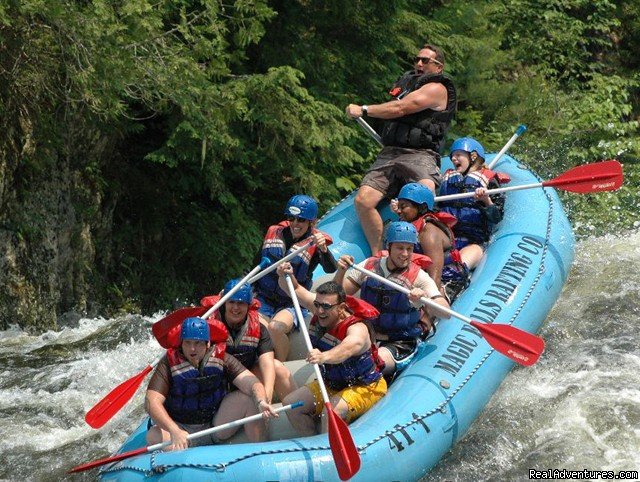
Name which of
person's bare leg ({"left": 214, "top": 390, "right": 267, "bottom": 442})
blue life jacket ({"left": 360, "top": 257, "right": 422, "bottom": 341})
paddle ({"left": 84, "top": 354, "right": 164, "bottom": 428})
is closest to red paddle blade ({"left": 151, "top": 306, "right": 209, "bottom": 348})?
paddle ({"left": 84, "top": 354, "right": 164, "bottom": 428})

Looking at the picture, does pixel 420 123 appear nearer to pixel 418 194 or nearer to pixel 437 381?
pixel 418 194

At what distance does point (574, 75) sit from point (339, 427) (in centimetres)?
989

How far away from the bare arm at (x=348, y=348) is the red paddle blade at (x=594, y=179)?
282 centimetres

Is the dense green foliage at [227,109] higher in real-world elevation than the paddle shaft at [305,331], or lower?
lower

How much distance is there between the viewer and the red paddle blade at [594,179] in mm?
8500

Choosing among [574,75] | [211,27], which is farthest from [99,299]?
[574,75]

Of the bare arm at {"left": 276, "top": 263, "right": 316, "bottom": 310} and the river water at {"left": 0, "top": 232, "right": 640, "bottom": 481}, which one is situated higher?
the bare arm at {"left": 276, "top": 263, "right": 316, "bottom": 310}

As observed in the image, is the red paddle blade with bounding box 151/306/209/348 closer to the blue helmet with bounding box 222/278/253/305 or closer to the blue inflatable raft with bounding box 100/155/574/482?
the blue helmet with bounding box 222/278/253/305

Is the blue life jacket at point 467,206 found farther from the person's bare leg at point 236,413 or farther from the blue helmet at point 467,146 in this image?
the person's bare leg at point 236,413

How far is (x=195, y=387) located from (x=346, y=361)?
2.72 feet

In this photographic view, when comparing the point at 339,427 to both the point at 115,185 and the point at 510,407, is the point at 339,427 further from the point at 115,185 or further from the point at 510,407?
the point at 115,185

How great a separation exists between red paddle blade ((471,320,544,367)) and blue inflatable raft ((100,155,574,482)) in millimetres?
272

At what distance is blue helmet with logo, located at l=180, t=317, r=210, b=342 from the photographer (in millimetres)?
5984

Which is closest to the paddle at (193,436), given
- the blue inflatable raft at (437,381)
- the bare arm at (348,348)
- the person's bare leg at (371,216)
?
the blue inflatable raft at (437,381)
